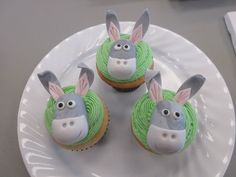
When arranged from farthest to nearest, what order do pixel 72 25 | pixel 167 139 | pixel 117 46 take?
pixel 72 25, pixel 117 46, pixel 167 139

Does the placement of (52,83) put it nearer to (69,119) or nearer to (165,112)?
(69,119)

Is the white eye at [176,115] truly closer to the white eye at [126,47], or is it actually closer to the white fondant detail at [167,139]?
the white fondant detail at [167,139]

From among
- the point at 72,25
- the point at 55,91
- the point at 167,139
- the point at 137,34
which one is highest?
the point at 72,25

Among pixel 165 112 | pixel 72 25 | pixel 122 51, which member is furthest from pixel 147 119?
pixel 72 25

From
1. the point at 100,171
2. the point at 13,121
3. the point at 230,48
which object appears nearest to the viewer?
the point at 100,171

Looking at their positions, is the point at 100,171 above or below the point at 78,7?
below

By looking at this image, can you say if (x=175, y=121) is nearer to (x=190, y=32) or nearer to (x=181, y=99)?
(x=181, y=99)

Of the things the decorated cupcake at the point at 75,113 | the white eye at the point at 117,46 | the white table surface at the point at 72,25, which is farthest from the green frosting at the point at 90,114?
the white table surface at the point at 72,25

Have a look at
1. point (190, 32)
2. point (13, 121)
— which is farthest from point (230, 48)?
point (13, 121)
